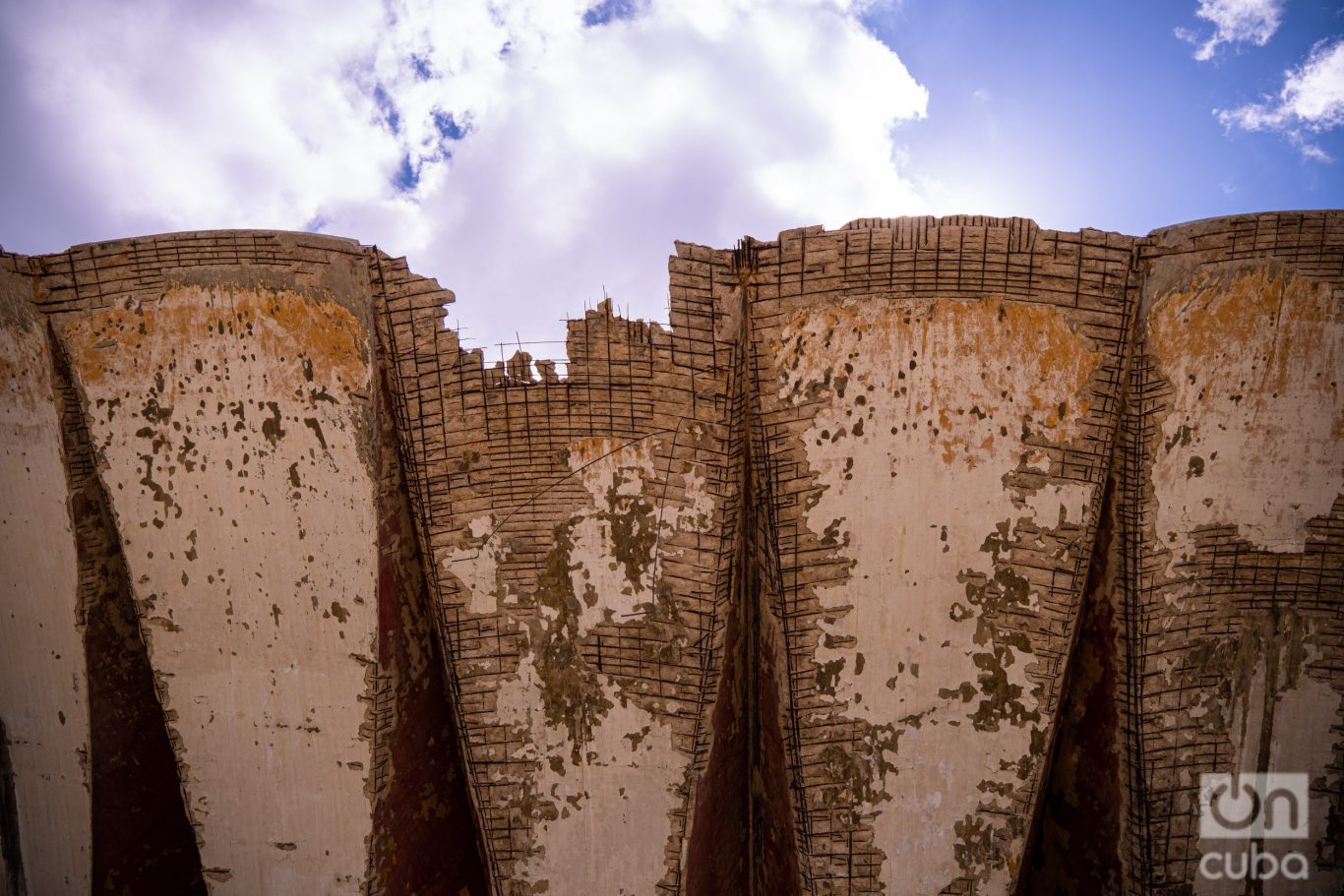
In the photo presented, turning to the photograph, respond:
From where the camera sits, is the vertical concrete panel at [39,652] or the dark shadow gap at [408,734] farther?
the vertical concrete panel at [39,652]

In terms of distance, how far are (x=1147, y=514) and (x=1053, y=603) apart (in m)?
0.49

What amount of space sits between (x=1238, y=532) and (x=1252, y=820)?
1.09 meters

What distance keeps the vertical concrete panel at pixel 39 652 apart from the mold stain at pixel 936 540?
3.05 metres

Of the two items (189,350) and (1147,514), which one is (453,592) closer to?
(189,350)

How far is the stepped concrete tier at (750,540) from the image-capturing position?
106 inches

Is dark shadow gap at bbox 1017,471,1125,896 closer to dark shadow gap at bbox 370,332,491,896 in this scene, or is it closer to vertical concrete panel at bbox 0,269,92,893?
dark shadow gap at bbox 370,332,491,896

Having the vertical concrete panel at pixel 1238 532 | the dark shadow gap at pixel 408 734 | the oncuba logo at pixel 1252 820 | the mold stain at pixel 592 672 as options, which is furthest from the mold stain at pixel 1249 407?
the dark shadow gap at pixel 408 734

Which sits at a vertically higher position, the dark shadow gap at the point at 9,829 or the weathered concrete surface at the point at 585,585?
the weathered concrete surface at the point at 585,585

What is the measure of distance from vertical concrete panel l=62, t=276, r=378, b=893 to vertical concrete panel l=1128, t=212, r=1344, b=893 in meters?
2.99

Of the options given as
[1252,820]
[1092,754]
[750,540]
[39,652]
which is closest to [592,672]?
[750,540]

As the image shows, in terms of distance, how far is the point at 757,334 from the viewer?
9.04ft

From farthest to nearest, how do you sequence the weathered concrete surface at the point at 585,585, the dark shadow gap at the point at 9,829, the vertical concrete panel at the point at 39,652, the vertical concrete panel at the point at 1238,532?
the dark shadow gap at the point at 9,829, the vertical concrete panel at the point at 39,652, the weathered concrete surface at the point at 585,585, the vertical concrete panel at the point at 1238,532

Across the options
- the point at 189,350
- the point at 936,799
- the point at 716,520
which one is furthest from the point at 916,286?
the point at 189,350

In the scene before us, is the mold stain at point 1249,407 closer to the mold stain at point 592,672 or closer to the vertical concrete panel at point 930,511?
the vertical concrete panel at point 930,511
